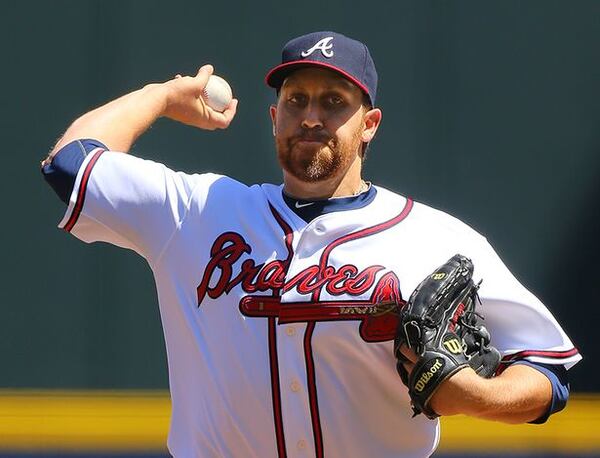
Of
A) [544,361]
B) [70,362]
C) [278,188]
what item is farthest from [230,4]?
[544,361]

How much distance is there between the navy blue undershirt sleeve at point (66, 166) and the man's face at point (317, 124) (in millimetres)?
341

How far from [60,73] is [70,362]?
862 millimetres

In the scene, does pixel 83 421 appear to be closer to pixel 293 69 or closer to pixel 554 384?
pixel 293 69

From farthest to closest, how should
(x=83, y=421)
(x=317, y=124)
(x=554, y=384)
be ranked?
(x=83, y=421) → (x=317, y=124) → (x=554, y=384)

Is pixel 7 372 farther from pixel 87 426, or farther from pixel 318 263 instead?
pixel 318 263

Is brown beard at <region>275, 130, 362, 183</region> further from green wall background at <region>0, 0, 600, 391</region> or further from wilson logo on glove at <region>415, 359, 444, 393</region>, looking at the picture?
green wall background at <region>0, 0, 600, 391</region>

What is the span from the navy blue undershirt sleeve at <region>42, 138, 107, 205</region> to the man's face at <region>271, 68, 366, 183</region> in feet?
1.12

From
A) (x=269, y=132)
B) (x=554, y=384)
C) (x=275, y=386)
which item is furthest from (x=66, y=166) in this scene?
(x=269, y=132)

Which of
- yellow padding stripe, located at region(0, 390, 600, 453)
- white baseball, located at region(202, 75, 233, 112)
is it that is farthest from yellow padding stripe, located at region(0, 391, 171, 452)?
white baseball, located at region(202, 75, 233, 112)

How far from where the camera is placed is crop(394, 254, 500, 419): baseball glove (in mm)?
1959

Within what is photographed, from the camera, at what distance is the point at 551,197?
392 cm

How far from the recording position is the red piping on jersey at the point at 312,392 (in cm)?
215

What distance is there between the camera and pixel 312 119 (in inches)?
87.7

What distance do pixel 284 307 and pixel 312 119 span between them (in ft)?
1.08
